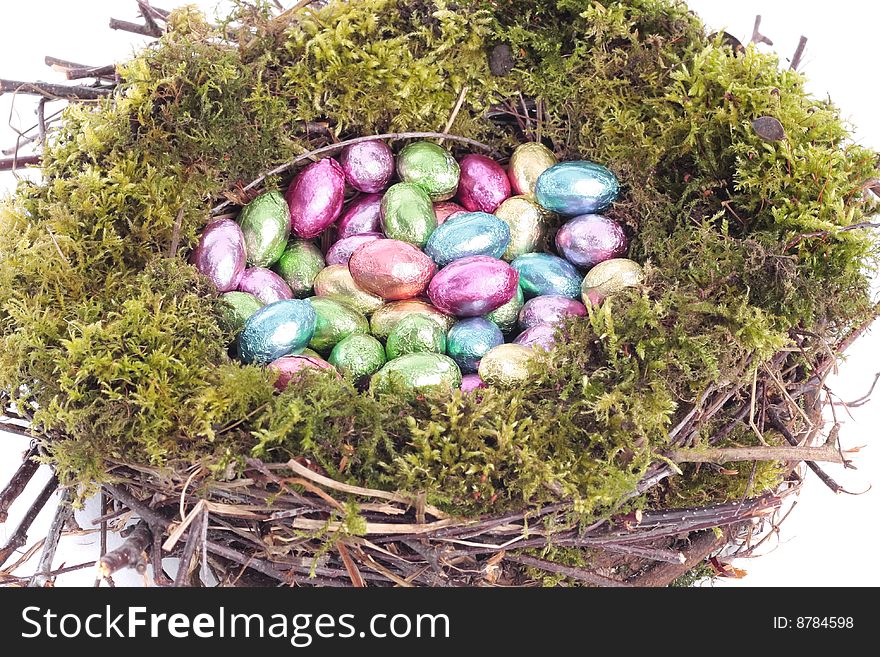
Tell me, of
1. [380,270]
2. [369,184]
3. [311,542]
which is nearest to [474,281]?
[380,270]

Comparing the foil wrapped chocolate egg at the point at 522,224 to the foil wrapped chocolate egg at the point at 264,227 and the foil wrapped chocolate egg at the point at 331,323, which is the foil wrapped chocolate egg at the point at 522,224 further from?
the foil wrapped chocolate egg at the point at 264,227

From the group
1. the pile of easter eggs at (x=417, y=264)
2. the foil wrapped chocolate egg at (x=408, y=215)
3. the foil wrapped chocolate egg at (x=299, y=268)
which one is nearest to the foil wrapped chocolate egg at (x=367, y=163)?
the pile of easter eggs at (x=417, y=264)

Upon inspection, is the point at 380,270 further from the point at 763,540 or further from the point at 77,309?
the point at 763,540

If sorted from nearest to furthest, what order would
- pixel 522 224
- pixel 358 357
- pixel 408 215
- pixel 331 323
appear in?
pixel 358 357, pixel 331 323, pixel 408 215, pixel 522 224

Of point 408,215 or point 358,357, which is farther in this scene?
point 408,215

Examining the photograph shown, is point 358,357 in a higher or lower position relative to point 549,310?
lower

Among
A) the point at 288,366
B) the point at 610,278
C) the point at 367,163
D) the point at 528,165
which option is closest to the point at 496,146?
the point at 528,165

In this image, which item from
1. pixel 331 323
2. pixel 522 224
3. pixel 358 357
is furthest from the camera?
pixel 522 224

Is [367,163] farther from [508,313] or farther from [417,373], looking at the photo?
[417,373]
